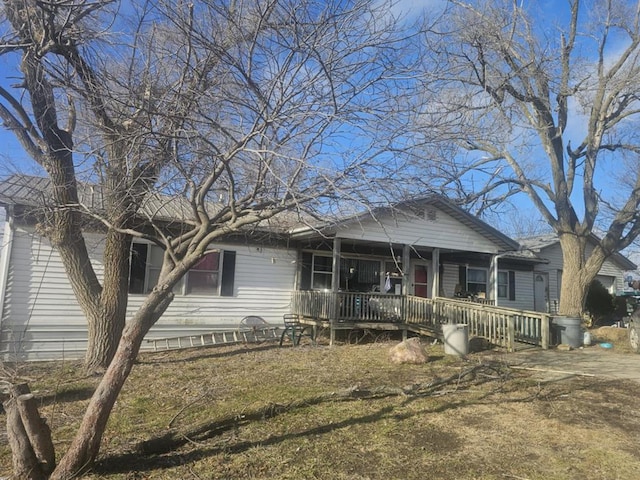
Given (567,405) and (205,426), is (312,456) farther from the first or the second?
(567,405)

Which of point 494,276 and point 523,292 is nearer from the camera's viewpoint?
point 494,276

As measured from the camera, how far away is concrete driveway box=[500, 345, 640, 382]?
9.07 m

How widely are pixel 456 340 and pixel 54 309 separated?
9.56 m

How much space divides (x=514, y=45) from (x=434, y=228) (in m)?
5.73

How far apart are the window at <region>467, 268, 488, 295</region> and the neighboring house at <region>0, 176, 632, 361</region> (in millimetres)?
41

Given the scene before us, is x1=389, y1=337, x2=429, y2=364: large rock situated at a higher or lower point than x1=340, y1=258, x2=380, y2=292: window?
lower

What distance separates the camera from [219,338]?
13.4 metres

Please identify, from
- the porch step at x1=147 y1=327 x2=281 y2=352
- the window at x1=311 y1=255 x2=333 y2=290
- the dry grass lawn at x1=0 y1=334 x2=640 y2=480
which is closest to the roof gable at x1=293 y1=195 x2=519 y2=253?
the window at x1=311 y1=255 x2=333 y2=290

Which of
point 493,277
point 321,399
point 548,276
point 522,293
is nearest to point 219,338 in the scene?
point 321,399

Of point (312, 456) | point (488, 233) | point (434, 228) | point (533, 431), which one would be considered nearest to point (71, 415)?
point (312, 456)

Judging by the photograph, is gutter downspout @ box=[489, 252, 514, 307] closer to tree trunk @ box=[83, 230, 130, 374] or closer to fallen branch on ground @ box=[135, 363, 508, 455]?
fallen branch on ground @ box=[135, 363, 508, 455]

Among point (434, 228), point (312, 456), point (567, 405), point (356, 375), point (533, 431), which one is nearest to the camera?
point (312, 456)

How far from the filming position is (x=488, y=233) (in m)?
16.0

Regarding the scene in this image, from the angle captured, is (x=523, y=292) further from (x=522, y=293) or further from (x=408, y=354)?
(x=408, y=354)
